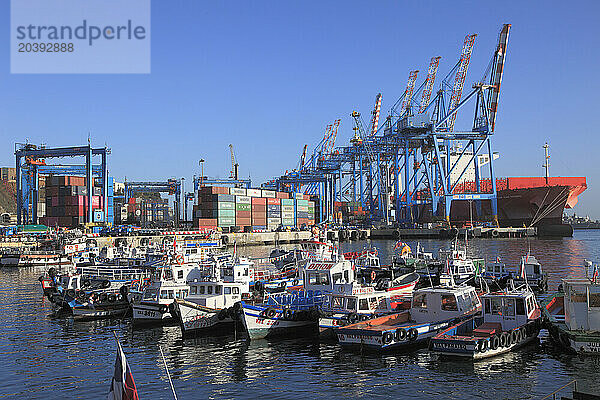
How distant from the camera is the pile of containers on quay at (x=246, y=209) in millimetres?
141875

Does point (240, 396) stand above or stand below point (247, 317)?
below

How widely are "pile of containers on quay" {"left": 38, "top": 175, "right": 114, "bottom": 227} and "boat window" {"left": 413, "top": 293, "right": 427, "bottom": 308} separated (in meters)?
115

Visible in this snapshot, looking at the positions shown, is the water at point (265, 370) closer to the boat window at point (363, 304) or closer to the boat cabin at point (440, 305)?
the boat cabin at point (440, 305)

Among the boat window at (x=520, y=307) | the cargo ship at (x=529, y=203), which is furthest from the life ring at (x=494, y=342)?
the cargo ship at (x=529, y=203)

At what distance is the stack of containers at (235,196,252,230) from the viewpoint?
148 m

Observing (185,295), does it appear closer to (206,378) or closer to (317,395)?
(206,378)

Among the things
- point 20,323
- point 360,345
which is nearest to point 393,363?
point 360,345

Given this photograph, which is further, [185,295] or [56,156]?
[56,156]

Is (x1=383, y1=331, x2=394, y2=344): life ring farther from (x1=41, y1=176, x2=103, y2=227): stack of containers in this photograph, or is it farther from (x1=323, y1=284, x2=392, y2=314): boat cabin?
(x1=41, y1=176, x2=103, y2=227): stack of containers

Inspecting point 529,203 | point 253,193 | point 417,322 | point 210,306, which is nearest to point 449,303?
point 417,322

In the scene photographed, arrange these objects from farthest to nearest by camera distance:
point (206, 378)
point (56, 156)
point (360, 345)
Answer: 1. point (56, 156)
2. point (360, 345)
3. point (206, 378)

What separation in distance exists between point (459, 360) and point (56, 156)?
119993 mm

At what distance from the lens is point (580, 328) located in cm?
2417

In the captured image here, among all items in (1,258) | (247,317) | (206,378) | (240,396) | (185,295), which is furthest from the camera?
(1,258)
